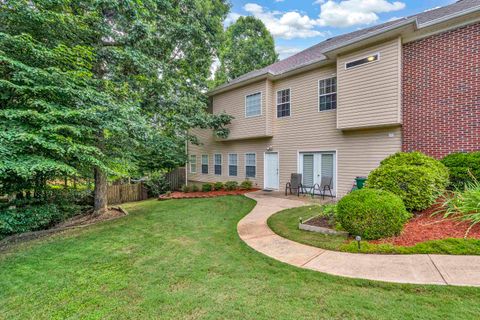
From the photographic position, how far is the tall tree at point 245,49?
75.6ft

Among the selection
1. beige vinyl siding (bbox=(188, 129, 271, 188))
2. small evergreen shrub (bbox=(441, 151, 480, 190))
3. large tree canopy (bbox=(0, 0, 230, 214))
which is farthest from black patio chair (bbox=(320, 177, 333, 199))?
large tree canopy (bbox=(0, 0, 230, 214))

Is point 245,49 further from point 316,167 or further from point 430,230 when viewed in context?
point 430,230

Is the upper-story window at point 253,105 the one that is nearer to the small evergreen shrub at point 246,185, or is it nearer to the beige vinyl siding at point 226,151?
the beige vinyl siding at point 226,151

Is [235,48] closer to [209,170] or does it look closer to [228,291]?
[209,170]

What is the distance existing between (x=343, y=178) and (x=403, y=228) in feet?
15.0

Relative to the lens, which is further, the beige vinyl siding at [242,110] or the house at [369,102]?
the beige vinyl siding at [242,110]

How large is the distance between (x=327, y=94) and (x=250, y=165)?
518 centimetres

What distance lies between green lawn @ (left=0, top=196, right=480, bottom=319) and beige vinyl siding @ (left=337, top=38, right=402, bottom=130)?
19.7 feet

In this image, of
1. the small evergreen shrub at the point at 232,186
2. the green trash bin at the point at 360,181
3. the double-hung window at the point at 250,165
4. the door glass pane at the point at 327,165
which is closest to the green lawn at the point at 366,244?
the green trash bin at the point at 360,181

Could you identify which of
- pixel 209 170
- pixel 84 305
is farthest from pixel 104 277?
pixel 209 170

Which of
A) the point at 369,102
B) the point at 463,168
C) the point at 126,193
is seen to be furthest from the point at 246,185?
the point at 463,168

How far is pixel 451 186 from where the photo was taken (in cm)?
619

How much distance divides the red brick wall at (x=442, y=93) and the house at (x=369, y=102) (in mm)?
22

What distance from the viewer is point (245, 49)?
22.9 meters
